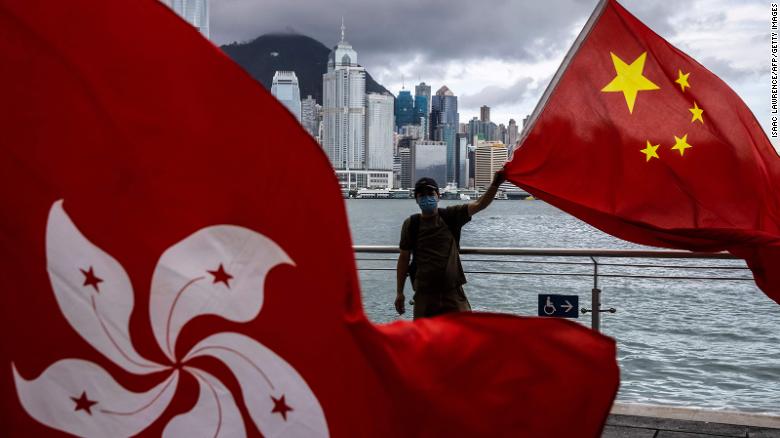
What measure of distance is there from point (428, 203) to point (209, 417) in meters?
2.51

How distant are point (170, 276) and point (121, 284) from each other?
0.46ft

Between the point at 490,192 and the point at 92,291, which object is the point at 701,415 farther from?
the point at 92,291

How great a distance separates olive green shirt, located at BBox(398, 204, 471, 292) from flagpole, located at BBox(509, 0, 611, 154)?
0.47 meters

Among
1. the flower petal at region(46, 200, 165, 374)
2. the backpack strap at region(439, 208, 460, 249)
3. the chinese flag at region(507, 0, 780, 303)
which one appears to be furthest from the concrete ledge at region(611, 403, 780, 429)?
the flower petal at region(46, 200, 165, 374)

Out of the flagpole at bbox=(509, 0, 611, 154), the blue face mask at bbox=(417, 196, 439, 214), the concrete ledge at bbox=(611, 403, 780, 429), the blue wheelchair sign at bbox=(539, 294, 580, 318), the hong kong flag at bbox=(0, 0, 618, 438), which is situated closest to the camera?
the hong kong flag at bbox=(0, 0, 618, 438)

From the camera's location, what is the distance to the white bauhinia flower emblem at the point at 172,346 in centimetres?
249

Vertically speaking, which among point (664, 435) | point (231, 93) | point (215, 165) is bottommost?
point (664, 435)

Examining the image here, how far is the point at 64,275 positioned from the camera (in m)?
2.54

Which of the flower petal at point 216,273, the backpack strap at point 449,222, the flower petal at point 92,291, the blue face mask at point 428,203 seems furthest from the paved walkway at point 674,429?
the flower petal at point 92,291

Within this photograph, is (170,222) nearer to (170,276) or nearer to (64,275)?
(170,276)

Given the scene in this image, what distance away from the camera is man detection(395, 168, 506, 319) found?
4930mm

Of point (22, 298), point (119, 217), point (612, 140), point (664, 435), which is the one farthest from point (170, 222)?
point (664, 435)

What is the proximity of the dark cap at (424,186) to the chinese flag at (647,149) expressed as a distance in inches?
16.3

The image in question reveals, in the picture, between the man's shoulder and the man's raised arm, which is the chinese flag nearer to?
the man's raised arm
